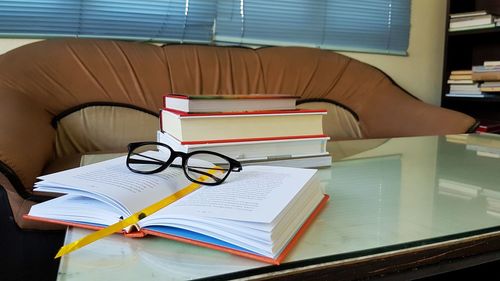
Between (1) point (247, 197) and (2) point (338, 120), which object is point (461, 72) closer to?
(2) point (338, 120)

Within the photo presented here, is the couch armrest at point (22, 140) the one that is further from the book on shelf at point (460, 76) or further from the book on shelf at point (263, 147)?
the book on shelf at point (460, 76)

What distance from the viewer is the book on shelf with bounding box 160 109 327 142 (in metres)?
0.72

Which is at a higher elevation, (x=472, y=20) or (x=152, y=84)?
(x=472, y=20)

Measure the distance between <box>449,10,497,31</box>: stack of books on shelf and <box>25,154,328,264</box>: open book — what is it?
210 cm

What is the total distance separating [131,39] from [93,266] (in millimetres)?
1648

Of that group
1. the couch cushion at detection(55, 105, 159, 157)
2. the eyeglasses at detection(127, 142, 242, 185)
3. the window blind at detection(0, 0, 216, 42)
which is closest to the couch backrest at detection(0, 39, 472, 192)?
the couch cushion at detection(55, 105, 159, 157)

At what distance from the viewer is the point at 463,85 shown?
234cm

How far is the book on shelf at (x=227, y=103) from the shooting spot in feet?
2.43

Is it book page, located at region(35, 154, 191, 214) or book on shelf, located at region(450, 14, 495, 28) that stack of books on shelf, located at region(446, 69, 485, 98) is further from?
book page, located at region(35, 154, 191, 214)

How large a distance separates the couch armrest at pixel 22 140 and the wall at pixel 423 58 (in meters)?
1.85

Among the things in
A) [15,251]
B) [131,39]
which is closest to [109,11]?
[131,39]

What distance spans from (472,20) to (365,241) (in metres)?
2.25

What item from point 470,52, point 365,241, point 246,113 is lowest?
point 365,241

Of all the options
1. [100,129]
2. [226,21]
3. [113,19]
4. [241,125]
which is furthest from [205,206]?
[226,21]
